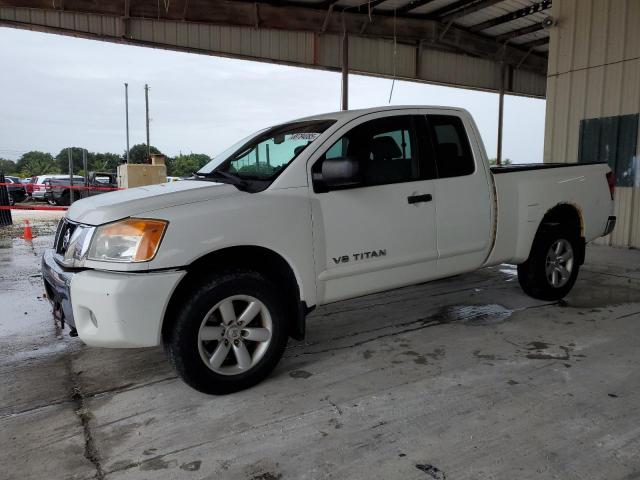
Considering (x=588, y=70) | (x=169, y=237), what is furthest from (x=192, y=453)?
(x=588, y=70)

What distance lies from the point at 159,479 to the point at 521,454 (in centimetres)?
170

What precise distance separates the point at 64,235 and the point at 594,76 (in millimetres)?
8798

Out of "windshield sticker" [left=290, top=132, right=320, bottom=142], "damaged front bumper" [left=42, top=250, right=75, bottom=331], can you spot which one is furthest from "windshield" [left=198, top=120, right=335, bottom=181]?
"damaged front bumper" [left=42, top=250, right=75, bottom=331]

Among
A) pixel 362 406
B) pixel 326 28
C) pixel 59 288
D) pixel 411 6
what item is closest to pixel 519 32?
pixel 411 6

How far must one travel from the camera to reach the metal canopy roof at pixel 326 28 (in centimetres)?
1123

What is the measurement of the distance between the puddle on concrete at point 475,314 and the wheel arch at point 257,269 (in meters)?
1.72

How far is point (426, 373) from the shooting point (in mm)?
3324

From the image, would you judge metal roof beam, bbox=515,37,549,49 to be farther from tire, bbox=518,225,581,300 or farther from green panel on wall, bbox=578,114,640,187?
tire, bbox=518,225,581,300

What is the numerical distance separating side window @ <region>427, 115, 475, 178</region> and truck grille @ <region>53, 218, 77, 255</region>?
266cm

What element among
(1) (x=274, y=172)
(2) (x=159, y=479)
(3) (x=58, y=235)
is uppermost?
(1) (x=274, y=172)

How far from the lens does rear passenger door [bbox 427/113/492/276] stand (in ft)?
12.8

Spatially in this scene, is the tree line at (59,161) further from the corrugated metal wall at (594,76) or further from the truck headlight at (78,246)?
the truck headlight at (78,246)

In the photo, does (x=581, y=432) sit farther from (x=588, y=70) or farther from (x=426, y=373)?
(x=588, y=70)

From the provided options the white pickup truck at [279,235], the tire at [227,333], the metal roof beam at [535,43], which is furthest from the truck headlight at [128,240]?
the metal roof beam at [535,43]
